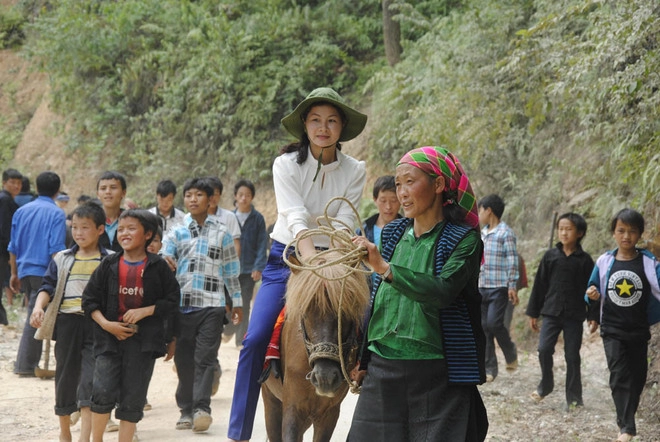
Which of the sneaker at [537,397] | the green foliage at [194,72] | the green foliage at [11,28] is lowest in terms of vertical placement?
the sneaker at [537,397]

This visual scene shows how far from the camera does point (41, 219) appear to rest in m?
9.48

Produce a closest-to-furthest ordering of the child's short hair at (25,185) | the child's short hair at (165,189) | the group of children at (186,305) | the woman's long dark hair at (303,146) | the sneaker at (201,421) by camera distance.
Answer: the woman's long dark hair at (303,146) < the group of children at (186,305) < the sneaker at (201,421) < the child's short hair at (165,189) < the child's short hair at (25,185)

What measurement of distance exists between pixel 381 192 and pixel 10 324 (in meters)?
7.51

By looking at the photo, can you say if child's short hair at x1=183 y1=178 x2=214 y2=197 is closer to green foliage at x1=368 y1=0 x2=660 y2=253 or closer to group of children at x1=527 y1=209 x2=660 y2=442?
group of children at x1=527 y1=209 x2=660 y2=442

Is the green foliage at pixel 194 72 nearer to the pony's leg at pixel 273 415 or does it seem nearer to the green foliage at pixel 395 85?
the green foliage at pixel 395 85

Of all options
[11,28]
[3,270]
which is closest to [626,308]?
[3,270]

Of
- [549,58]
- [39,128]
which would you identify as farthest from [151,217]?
[39,128]

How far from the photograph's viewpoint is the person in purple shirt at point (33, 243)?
371 inches

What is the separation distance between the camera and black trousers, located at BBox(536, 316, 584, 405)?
323 inches

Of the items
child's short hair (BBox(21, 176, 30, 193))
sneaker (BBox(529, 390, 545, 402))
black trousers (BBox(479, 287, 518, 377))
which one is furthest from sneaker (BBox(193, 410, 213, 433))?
child's short hair (BBox(21, 176, 30, 193))

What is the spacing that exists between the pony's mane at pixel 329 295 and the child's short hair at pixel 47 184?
5.71m

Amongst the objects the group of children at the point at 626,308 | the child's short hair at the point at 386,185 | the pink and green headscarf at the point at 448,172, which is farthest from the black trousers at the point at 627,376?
the pink and green headscarf at the point at 448,172

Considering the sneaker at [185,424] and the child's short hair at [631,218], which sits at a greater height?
the child's short hair at [631,218]

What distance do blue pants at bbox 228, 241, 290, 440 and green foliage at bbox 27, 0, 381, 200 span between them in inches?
500
